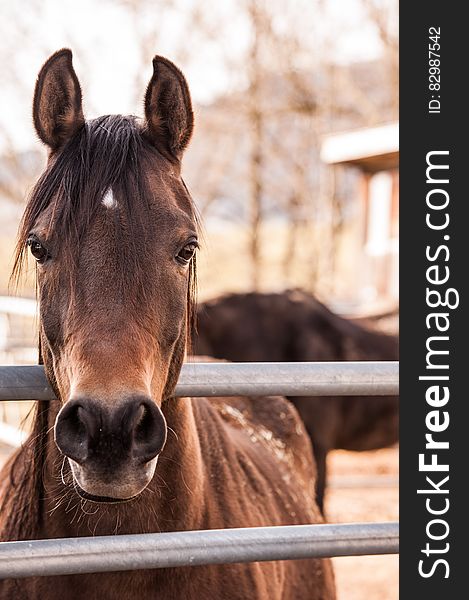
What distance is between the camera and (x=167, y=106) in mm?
2031

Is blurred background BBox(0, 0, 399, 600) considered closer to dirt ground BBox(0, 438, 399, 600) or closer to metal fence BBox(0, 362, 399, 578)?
dirt ground BBox(0, 438, 399, 600)

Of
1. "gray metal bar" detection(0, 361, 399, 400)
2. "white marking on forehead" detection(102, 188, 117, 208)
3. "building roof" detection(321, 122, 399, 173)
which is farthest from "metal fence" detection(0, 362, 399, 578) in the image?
"building roof" detection(321, 122, 399, 173)

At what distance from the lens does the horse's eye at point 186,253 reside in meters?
1.87

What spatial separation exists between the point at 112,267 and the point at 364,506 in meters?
6.25

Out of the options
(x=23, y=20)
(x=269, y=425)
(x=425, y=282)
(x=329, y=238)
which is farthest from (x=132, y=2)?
(x=425, y=282)

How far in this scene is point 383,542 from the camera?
6.46 ft

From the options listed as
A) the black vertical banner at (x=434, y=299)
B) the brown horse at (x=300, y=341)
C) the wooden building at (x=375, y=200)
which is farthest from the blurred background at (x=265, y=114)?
the black vertical banner at (x=434, y=299)

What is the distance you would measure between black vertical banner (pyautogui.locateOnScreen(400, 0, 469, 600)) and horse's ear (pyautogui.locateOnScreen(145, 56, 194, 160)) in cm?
66

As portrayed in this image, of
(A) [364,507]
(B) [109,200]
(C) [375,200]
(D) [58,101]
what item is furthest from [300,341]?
(C) [375,200]

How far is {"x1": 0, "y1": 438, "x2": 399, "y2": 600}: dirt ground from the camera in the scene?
5270 millimetres

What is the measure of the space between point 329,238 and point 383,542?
16.6m

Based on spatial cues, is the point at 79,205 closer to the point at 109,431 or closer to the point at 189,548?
the point at 109,431

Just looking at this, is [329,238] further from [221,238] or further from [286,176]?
[221,238]

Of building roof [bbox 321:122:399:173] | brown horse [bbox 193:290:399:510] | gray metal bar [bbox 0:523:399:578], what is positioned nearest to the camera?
gray metal bar [bbox 0:523:399:578]
